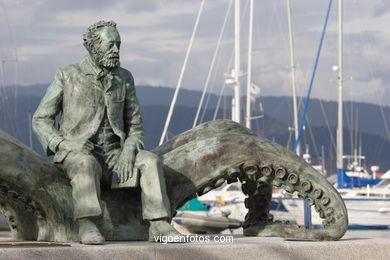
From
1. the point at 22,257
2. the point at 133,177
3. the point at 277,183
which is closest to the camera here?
the point at 22,257

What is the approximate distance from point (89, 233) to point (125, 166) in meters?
0.87

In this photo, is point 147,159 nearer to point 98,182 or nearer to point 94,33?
point 98,182

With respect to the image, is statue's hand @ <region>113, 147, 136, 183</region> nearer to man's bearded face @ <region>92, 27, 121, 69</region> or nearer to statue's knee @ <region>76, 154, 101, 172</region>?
statue's knee @ <region>76, 154, 101, 172</region>

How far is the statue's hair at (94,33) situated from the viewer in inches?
367

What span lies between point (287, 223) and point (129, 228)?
1763 mm

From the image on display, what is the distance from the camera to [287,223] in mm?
10008

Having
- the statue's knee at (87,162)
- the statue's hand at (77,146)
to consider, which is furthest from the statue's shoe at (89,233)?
the statue's hand at (77,146)

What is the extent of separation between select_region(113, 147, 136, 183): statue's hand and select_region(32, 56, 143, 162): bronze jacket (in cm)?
23

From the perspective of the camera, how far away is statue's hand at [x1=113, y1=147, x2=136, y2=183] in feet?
29.6

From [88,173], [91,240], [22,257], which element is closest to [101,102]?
[88,173]

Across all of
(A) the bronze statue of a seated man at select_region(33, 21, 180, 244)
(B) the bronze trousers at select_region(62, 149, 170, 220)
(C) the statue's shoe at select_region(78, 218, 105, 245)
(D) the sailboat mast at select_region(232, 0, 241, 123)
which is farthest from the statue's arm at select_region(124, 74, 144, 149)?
(D) the sailboat mast at select_region(232, 0, 241, 123)

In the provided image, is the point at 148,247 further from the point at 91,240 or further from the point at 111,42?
the point at 111,42

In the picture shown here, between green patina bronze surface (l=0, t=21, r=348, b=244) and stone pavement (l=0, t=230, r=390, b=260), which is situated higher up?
green patina bronze surface (l=0, t=21, r=348, b=244)

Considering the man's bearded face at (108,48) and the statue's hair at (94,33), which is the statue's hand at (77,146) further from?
the statue's hair at (94,33)
